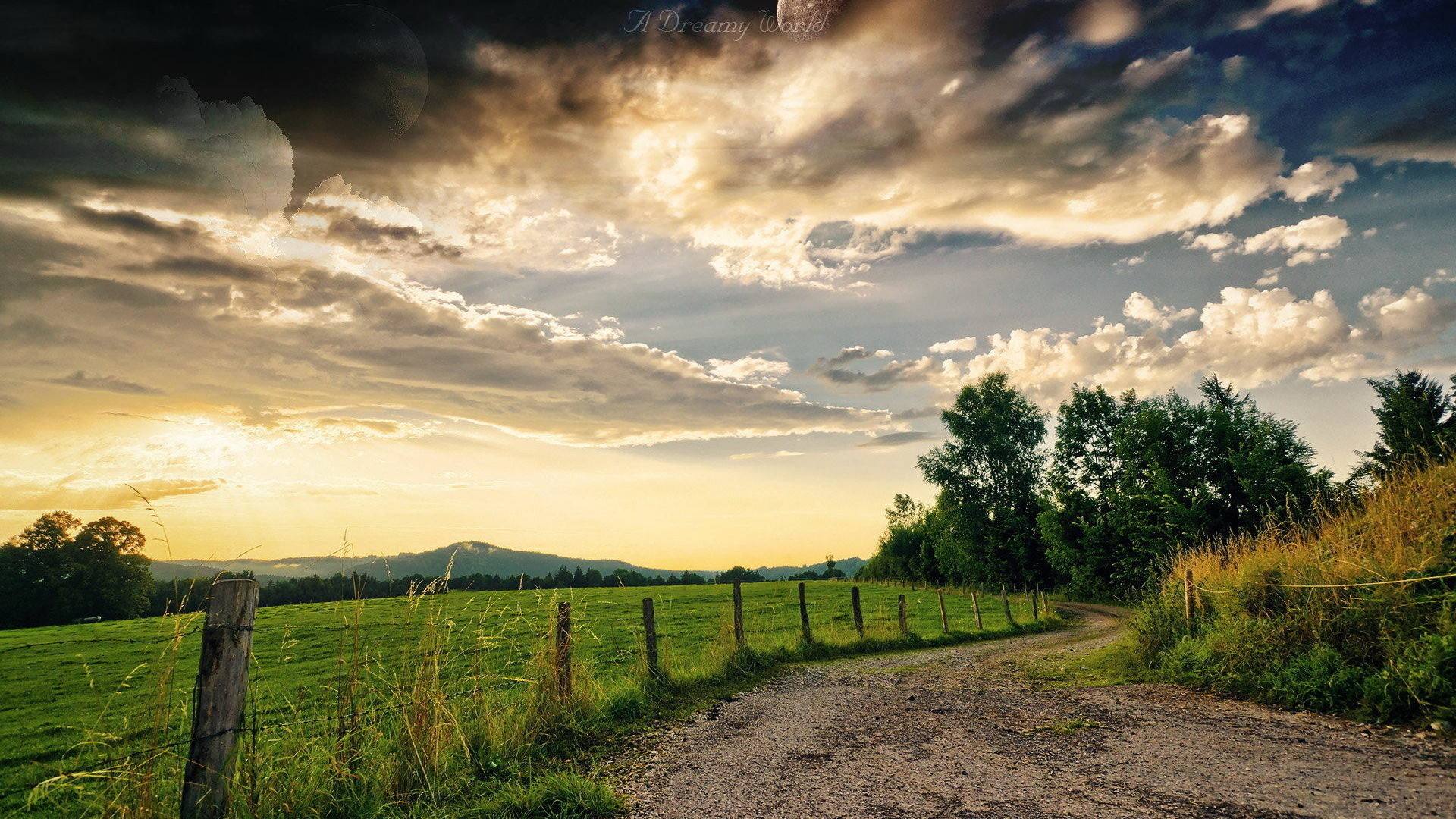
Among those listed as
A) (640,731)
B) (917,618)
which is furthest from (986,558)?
Answer: (640,731)

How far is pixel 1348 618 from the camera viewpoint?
7.98m

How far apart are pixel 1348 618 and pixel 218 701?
12062 millimetres

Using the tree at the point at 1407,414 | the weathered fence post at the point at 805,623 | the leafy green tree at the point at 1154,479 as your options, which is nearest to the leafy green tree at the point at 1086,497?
the leafy green tree at the point at 1154,479

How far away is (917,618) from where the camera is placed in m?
28.7

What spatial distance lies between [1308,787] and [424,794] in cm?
745

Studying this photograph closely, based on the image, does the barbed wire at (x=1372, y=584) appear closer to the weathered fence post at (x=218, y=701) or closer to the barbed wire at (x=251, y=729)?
the barbed wire at (x=251, y=729)

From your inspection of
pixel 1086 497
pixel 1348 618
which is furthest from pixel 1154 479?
pixel 1348 618

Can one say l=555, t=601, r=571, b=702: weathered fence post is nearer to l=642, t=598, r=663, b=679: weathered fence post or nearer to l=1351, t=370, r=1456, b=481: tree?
l=642, t=598, r=663, b=679: weathered fence post

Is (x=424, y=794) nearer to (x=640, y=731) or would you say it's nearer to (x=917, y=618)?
(x=640, y=731)

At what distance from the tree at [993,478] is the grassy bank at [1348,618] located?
1316 inches

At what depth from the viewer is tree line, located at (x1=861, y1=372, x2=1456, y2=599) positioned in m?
30.6

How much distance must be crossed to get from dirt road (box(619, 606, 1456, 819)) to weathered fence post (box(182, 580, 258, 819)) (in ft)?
10.3

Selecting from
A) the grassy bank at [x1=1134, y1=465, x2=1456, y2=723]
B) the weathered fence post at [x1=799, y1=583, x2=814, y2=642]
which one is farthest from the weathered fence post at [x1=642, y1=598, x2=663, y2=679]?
the grassy bank at [x1=1134, y1=465, x2=1456, y2=723]

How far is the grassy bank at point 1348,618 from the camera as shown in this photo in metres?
6.95
